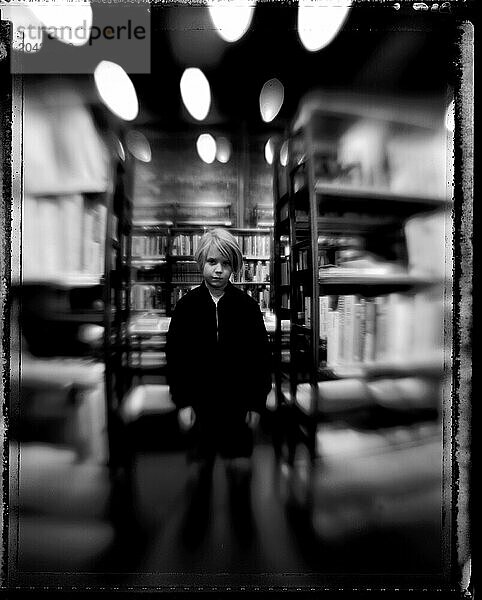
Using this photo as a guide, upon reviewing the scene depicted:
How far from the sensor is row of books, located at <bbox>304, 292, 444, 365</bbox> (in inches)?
69.9

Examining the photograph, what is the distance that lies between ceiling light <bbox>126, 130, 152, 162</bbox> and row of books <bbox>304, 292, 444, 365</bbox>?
0.79 meters

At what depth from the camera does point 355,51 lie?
174cm

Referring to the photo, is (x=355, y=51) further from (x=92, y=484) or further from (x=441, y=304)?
(x=92, y=484)

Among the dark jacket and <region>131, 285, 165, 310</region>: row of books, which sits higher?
<region>131, 285, 165, 310</region>: row of books

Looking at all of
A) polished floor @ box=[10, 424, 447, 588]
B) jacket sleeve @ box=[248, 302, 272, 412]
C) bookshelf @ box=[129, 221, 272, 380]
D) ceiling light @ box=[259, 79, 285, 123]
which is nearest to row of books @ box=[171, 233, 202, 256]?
bookshelf @ box=[129, 221, 272, 380]

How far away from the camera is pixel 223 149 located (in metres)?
1.75

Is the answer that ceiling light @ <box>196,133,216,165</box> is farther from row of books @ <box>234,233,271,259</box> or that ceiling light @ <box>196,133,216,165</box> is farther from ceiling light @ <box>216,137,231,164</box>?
row of books @ <box>234,233,271,259</box>

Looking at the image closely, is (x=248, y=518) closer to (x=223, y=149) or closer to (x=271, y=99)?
(x=223, y=149)

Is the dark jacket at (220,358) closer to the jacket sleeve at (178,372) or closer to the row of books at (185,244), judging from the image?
the jacket sleeve at (178,372)

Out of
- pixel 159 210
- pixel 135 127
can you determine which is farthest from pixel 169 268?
pixel 135 127

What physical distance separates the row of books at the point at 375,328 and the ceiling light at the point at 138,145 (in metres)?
0.79

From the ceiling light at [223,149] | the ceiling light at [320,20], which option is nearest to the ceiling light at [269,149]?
the ceiling light at [223,149]

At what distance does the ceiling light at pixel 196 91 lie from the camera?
5.74ft

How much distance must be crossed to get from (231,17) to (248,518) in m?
1.81
